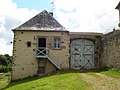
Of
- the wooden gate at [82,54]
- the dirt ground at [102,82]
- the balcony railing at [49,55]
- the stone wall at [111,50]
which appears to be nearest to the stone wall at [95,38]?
the wooden gate at [82,54]

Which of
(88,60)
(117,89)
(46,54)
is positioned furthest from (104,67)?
(117,89)

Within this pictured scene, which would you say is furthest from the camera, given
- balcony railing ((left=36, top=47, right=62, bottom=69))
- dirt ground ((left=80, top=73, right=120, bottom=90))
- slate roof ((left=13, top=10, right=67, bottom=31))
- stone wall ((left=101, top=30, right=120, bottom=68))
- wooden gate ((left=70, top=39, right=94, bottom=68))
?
wooden gate ((left=70, top=39, right=94, bottom=68))

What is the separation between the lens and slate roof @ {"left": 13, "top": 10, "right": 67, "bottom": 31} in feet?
76.5

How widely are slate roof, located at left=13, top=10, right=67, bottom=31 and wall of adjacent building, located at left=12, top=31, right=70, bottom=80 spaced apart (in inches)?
15.2

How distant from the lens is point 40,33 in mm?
23125

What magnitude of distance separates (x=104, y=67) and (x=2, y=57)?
136ft

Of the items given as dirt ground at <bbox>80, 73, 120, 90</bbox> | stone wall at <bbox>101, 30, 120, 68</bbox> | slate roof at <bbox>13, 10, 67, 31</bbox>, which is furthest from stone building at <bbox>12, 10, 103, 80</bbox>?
dirt ground at <bbox>80, 73, 120, 90</bbox>

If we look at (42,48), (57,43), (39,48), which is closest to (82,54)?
(57,43)

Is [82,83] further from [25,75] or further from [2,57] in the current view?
[2,57]

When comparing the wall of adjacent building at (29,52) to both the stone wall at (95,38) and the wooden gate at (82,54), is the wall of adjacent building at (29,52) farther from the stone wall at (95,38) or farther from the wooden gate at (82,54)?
the wooden gate at (82,54)

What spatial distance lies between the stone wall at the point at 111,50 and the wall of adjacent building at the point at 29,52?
353 cm

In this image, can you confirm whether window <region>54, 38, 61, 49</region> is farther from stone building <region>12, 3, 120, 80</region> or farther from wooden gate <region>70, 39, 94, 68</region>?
wooden gate <region>70, 39, 94, 68</region>

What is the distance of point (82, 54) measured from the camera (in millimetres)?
25469

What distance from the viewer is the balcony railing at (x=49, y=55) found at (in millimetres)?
22734
